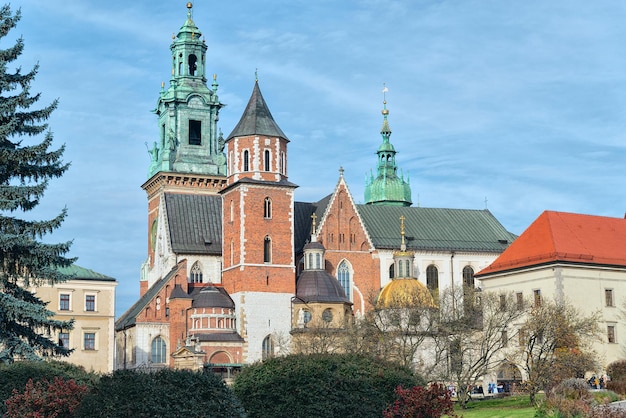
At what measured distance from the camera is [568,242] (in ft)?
201

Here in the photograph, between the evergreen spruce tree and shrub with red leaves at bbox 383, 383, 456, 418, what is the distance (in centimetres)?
1072

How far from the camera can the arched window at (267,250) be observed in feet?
217

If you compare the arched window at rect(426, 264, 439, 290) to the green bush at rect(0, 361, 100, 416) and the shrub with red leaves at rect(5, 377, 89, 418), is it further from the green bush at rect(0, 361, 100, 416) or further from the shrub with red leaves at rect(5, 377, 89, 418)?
the shrub with red leaves at rect(5, 377, 89, 418)

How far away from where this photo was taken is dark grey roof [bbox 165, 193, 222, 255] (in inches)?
2790

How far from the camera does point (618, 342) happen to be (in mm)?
59406

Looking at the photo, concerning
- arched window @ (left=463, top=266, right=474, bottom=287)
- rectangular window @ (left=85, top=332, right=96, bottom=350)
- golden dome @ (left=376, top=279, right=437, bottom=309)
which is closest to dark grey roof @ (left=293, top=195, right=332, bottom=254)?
golden dome @ (left=376, top=279, right=437, bottom=309)

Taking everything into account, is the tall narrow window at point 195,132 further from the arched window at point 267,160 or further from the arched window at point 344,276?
the arched window at point 344,276

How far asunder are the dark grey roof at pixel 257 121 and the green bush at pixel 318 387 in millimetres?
42063

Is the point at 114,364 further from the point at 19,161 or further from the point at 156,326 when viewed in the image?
the point at 19,161

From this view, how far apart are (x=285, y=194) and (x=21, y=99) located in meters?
38.5

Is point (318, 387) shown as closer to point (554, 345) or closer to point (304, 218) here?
point (554, 345)

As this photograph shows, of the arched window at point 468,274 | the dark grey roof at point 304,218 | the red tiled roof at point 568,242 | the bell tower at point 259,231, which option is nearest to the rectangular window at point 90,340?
the bell tower at point 259,231

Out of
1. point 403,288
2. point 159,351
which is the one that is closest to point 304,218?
point 403,288

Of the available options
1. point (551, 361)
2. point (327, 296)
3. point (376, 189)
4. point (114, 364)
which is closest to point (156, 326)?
point (114, 364)
